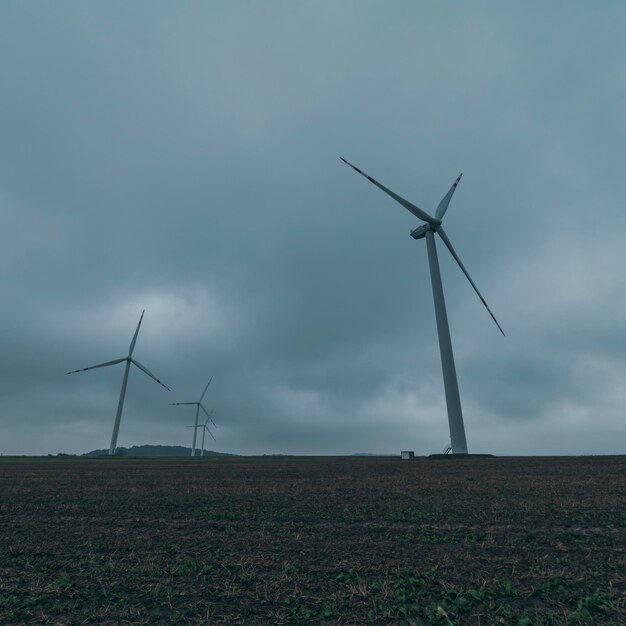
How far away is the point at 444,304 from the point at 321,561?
67.6m

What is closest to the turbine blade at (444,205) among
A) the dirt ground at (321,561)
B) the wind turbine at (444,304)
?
the wind turbine at (444,304)

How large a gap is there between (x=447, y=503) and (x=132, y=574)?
559 inches

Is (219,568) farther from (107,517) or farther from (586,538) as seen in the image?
(586,538)

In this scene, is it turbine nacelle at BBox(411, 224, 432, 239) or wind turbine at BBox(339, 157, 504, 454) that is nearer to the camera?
wind turbine at BBox(339, 157, 504, 454)

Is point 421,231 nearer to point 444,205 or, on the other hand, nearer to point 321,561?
point 444,205

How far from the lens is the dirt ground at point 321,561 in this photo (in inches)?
323

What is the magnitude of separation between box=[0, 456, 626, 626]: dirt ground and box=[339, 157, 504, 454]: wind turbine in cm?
4842

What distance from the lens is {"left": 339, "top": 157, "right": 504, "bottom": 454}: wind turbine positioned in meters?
67.6

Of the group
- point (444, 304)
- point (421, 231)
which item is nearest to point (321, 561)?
point (444, 304)

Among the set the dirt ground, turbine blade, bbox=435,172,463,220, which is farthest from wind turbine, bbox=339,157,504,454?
the dirt ground

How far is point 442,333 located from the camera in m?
71.9

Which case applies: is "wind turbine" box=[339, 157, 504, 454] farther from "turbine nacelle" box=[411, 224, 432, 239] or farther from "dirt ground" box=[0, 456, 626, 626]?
"dirt ground" box=[0, 456, 626, 626]

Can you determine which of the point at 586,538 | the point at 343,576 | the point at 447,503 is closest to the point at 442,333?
the point at 447,503

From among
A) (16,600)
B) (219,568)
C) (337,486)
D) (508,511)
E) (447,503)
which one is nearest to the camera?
(16,600)
